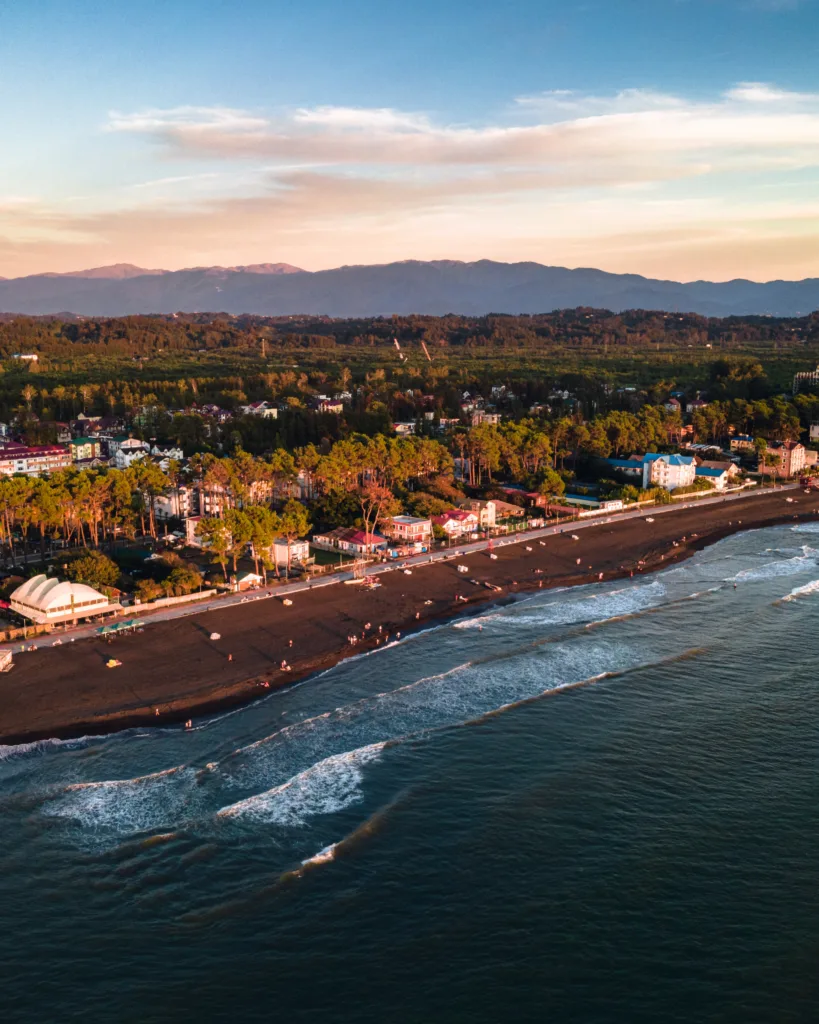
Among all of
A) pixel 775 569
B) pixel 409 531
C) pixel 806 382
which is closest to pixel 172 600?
pixel 409 531

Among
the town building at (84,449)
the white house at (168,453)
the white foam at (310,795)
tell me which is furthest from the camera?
the town building at (84,449)

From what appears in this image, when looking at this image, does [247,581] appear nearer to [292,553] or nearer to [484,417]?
[292,553]

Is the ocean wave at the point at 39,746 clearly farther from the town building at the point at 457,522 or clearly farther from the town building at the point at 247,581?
the town building at the point at 457,522

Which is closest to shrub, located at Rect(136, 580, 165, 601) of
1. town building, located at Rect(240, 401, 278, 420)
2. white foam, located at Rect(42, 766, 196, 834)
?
white foam, located at Rect(42, 766, 196, 834)

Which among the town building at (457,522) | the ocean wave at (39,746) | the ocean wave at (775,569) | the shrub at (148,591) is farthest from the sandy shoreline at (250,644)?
the ocean wave at (775,569)

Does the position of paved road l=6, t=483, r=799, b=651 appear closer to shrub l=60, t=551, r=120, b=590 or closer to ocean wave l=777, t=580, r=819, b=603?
shrub l=60, t=551, r=120, b=590

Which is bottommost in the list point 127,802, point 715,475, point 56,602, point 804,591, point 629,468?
point 127,802
